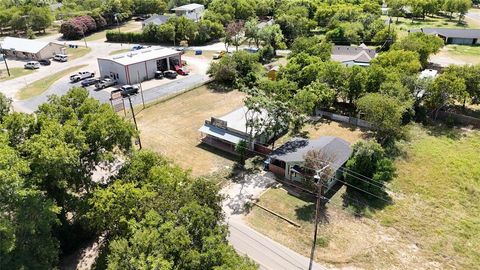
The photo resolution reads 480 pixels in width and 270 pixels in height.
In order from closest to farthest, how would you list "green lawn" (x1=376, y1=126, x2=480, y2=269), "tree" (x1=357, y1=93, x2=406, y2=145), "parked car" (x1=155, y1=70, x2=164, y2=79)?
1. "green lawn" (x1=376, y1=126, x2=480, y2=269)
2. "tree" (x1=357, y1=93, x2=406, y2=145)
3. "parked car" (x1=155, y1=70, x2=164, y2=79)

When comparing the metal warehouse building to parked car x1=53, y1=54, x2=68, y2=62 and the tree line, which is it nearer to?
parked car x1=53, y1=54, x2=68, y2=62

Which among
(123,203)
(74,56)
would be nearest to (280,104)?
(123,203)

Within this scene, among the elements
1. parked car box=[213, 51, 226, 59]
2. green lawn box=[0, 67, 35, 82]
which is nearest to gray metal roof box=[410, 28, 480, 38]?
parked car box=[213, 51, 226, 59]

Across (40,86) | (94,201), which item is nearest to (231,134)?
(94,201)

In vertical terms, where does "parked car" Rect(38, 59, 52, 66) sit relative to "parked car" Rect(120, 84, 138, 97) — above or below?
above

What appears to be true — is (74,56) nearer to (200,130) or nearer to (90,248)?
(200,130)

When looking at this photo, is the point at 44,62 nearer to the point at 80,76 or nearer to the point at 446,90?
the point at 80,76

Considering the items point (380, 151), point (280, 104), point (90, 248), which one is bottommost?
point (90, 248)
